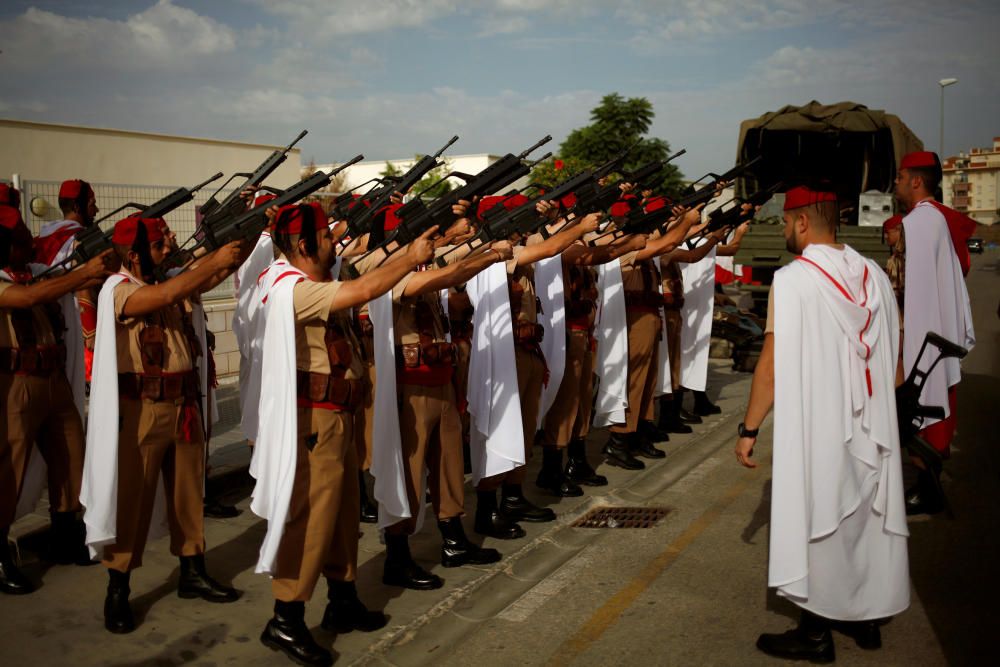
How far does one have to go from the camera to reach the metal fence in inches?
365

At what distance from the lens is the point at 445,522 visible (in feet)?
17.4

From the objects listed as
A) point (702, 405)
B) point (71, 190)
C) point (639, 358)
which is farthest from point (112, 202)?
point (702, 405)

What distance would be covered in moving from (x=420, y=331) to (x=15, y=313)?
7.71 ft

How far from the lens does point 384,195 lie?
628 centimetres

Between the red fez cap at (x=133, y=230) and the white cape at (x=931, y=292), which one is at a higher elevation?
the red fez cap at (x=133, y=230)

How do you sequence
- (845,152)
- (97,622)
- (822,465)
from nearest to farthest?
(822,465)
(97,622)
(845,152)

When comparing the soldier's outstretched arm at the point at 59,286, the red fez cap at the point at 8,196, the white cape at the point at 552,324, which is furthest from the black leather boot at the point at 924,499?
the red fez cap at the point at 8,196

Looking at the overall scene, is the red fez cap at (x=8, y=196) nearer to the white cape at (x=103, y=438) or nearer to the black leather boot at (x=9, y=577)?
the white cape at (x=103, y=438)

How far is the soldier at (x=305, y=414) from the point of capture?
3.99m

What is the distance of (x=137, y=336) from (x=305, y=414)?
1170 millimetres

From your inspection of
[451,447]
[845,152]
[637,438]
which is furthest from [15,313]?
[845,152]

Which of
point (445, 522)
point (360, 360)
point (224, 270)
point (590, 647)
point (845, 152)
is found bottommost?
point (590, 647)

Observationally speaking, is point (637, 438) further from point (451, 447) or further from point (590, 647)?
point (590, 647)

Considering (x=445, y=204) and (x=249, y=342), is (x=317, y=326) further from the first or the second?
(x=249, y=342)
